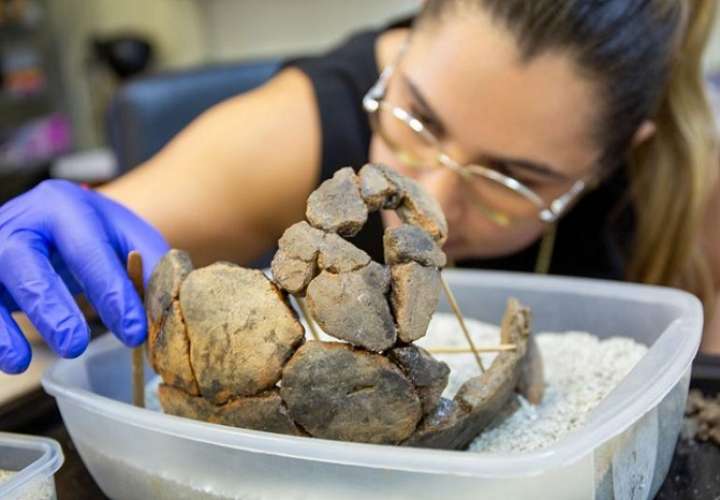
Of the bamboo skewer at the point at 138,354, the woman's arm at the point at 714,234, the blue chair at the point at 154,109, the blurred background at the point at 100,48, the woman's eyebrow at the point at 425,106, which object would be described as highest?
the woman's eyebrow at the point at 425,106

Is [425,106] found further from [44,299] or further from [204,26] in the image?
[204,26]

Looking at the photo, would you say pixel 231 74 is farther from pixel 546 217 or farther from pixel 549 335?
pixel 549 335

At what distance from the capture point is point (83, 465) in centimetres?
57

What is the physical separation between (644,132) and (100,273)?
25.0 inches

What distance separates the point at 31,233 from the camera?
584 millimetres

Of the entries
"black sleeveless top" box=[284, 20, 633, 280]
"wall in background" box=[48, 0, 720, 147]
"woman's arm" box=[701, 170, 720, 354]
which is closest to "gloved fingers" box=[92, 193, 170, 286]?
"black sleeveless top" box=[284, 20, 633, 280]

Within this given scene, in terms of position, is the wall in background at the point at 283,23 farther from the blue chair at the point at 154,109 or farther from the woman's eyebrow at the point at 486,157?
the woman's eyebrow at the point at 486,157

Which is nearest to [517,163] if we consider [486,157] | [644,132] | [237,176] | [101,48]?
[486,157]

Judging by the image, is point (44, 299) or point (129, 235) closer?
point (44, 299)

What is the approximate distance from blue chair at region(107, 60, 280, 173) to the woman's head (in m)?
0.51

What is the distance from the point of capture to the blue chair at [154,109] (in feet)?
4.05

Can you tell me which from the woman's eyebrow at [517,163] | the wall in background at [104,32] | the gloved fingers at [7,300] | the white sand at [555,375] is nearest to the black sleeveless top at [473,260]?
the woman's eyebrow at [517,163]

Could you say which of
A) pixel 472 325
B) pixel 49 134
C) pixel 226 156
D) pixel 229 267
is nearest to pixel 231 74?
pixel 226 156

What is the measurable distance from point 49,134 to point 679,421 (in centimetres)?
244
